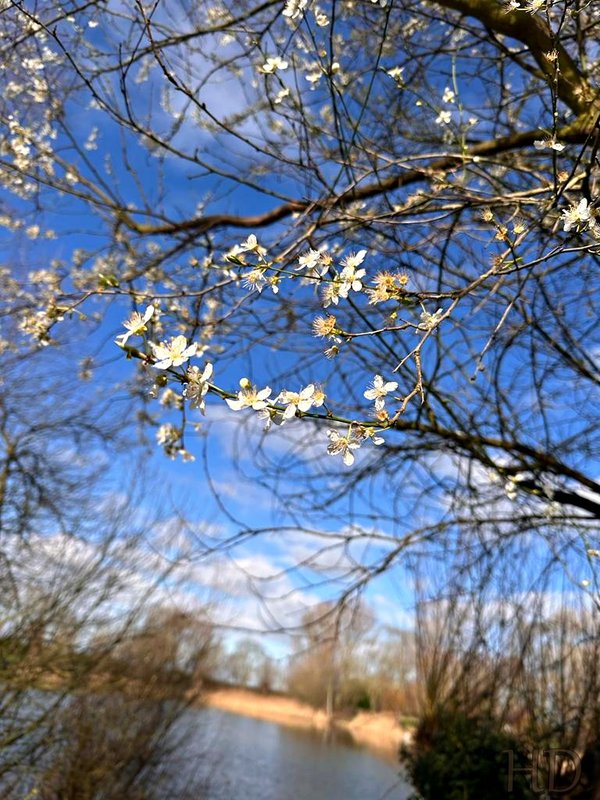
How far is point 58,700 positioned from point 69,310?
3184mm

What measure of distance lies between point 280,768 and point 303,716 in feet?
54.2

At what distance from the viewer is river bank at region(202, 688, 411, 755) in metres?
20.4

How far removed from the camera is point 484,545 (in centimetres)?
362

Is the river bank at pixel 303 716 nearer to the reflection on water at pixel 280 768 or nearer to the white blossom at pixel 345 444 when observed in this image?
the reflection on water at pixel 280 768

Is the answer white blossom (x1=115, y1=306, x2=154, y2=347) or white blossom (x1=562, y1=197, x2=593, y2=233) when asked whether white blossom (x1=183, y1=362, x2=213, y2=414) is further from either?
white blossom (x1=562, y1=197, x2=593, y2=233)

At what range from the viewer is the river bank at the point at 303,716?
66.9 ft

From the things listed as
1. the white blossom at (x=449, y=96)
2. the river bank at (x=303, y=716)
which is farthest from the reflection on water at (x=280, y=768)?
the white blossom at (x=449, y=96)

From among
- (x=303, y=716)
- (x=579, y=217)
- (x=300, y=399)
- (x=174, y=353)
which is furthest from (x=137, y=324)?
(x=303, y=716)

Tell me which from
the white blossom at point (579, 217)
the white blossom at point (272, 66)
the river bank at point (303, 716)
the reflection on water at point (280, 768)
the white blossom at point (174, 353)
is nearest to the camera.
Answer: the white blossom at point (174, 353)

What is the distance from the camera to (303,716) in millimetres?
26562

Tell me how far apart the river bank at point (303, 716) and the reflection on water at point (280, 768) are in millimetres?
3776

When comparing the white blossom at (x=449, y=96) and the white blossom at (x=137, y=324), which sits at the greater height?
the white blossom at (x=449, y=96)

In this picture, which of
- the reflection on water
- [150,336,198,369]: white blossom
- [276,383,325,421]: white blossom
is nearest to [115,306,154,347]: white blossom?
[150,336,198,369]: white blossom

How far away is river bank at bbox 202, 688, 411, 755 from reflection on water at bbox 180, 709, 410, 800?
3.78m
